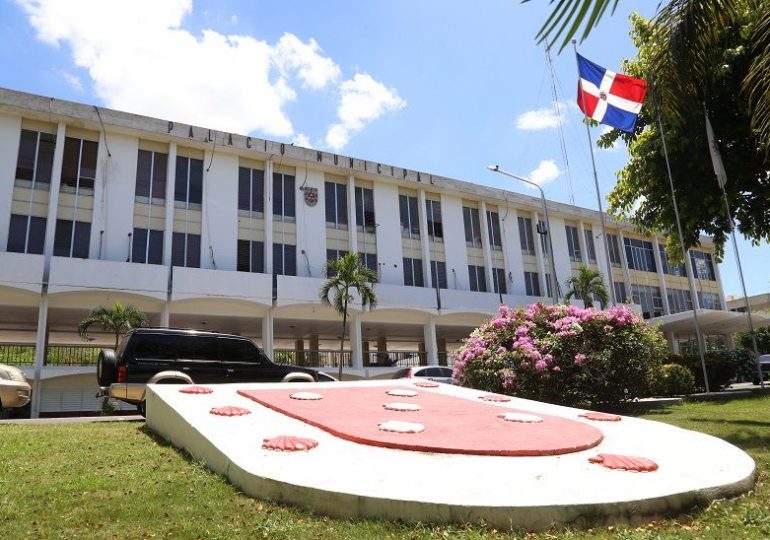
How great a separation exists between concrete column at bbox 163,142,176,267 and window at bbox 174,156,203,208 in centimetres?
36

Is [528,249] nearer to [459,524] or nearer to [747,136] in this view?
[747,136]

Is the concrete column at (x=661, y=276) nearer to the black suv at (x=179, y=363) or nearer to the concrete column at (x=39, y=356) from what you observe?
the black suv at (x=179, y=363)

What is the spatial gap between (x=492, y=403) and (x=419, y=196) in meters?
26.8

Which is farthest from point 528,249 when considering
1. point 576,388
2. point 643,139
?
point 576,388

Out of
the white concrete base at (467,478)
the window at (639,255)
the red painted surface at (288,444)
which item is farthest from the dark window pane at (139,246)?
the window at (639,255)

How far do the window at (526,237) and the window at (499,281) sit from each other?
2876 millimetres

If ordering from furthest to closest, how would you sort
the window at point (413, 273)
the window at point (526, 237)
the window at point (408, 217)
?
the window at point (526, 237)
the window at point (408, 217)
the window at point (413, 273)

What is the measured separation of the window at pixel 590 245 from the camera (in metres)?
43.0

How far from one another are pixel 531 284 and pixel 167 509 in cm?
3667

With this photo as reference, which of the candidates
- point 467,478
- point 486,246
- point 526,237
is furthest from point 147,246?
point 467,478

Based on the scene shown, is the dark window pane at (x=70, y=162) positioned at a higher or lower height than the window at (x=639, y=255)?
higher

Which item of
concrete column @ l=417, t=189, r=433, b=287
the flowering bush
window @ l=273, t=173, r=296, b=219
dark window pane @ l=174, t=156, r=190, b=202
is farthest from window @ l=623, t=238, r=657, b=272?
the flowering bush

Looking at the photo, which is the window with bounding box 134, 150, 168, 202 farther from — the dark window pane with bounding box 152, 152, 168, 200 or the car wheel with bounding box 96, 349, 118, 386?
the car wheel with bounding box 96, 349, 118, 386

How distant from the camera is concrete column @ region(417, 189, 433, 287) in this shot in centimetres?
3469
